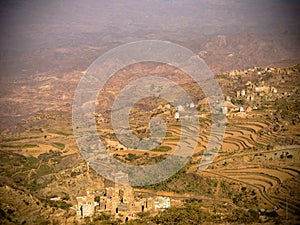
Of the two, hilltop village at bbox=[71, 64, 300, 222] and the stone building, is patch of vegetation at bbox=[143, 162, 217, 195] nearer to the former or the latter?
hilltop village at bbox=[71, 64, 300, 222]

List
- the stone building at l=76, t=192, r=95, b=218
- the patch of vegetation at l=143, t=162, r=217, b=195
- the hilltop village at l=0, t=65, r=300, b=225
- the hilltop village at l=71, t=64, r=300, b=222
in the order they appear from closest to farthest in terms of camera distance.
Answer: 1. the stone building at l=76, t=192, r=95, b=218
2. the hilltop village at l=0, t=65, r=300, b=225
3. the hilltop village at l=71, t=64, r=300, b=222
4. the patch of vegetation at l=143, t=162, r=217, b=195

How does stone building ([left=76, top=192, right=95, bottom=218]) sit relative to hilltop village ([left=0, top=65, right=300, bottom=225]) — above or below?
below

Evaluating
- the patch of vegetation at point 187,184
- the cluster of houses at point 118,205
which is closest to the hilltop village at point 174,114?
the cluster of houses at point 118,205

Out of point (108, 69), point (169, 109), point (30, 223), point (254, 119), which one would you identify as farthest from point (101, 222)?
point (108, 69)

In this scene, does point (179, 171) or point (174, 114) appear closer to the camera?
point (179, 171)

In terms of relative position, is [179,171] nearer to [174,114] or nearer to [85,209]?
[85,209]

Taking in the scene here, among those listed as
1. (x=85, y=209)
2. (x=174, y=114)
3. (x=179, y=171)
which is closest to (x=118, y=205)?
(x=85, y=209)

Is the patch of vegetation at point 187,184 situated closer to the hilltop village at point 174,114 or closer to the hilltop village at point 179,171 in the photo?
the hilltop village at point 179,171

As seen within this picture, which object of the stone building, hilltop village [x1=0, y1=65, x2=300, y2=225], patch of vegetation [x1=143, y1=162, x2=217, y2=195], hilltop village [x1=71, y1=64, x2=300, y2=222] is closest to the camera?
the stone building

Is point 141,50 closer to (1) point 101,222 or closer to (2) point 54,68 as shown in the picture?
(2) point 54,68

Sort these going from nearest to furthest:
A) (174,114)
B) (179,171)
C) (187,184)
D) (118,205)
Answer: (118,205) < (187,184) < (179,171) < (174,114)

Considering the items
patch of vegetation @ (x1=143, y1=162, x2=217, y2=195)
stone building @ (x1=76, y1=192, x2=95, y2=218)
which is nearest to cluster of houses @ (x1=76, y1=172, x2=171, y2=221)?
stone building @ (x1=76, y1=192, x2=95, y2=218)
